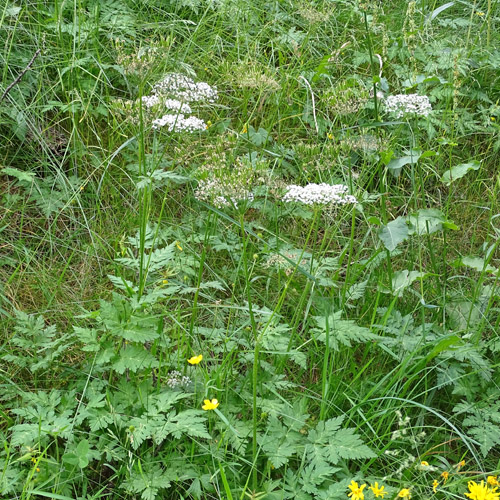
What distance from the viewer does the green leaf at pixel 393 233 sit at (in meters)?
2.40

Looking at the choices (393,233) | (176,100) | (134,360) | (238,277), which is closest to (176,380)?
(134,360)

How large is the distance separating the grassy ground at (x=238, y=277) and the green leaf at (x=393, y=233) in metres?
0.01

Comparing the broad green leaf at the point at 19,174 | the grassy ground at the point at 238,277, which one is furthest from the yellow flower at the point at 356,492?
the broad green leaf at the point at 19,174

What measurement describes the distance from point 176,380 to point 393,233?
3.36 ft

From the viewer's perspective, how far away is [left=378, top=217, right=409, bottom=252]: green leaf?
7.88 feet

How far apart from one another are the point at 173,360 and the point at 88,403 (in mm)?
342

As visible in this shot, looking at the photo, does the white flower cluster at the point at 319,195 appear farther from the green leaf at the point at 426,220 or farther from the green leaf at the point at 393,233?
the green leaf at the point at 426,220

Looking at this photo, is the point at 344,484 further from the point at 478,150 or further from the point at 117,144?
the point at 478,150

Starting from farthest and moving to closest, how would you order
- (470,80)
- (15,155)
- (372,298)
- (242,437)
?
1. (470,80)
2. (15,155)
3. (372,298)
4. (242,437)

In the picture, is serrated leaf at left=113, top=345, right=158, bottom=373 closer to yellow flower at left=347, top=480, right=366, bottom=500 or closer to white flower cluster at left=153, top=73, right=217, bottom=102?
yellow flower at left=347, top=480, right=366, bottom=500

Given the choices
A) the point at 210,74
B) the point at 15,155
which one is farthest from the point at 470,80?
the point at 15,155

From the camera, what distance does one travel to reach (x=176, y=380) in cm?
214

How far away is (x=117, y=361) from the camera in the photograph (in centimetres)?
207

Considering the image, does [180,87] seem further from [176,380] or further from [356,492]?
[356,492]
